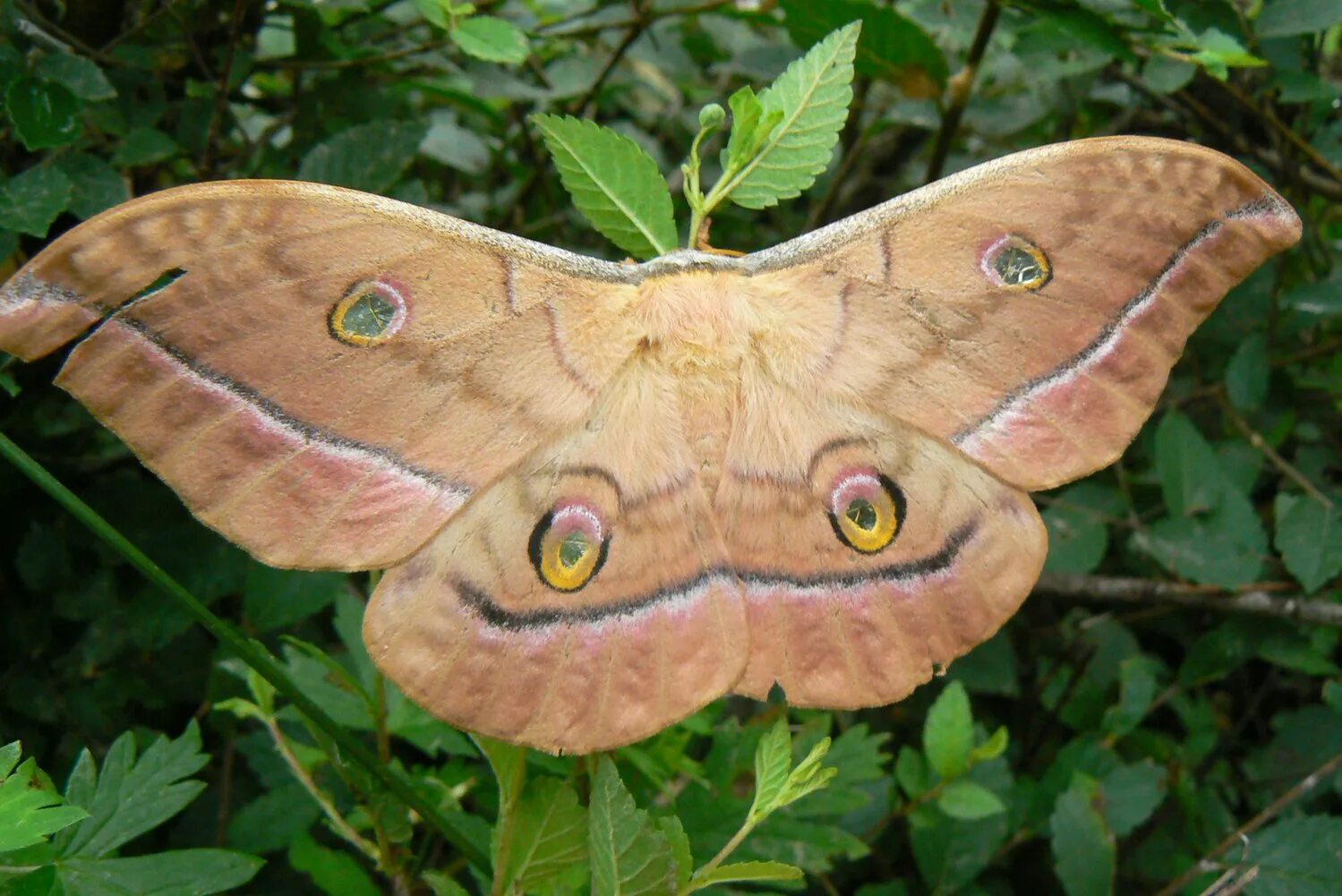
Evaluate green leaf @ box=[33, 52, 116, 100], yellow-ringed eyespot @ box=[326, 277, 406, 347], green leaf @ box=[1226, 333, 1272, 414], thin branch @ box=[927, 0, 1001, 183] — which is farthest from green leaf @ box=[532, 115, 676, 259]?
green leaf @ box=[1226, 333, 1272, 414]

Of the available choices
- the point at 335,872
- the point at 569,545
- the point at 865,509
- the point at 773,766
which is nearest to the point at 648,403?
the point at 569,545

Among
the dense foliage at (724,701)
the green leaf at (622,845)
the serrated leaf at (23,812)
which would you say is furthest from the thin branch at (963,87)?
the serrated leaf at (23,812)

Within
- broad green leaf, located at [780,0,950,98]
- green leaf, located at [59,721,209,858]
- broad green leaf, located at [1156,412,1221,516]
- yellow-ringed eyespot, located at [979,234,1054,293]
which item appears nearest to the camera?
green leaf, located at [59,721,209,858]

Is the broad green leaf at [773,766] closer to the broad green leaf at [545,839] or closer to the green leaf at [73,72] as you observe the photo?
the broad green leaf at [545,839]

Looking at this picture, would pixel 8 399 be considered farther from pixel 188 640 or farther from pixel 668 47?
pixel 668 47

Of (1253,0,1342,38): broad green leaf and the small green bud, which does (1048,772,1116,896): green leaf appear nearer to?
the small green bud

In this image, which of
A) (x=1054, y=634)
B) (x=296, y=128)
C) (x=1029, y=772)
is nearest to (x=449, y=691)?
(x=296, y=128)
